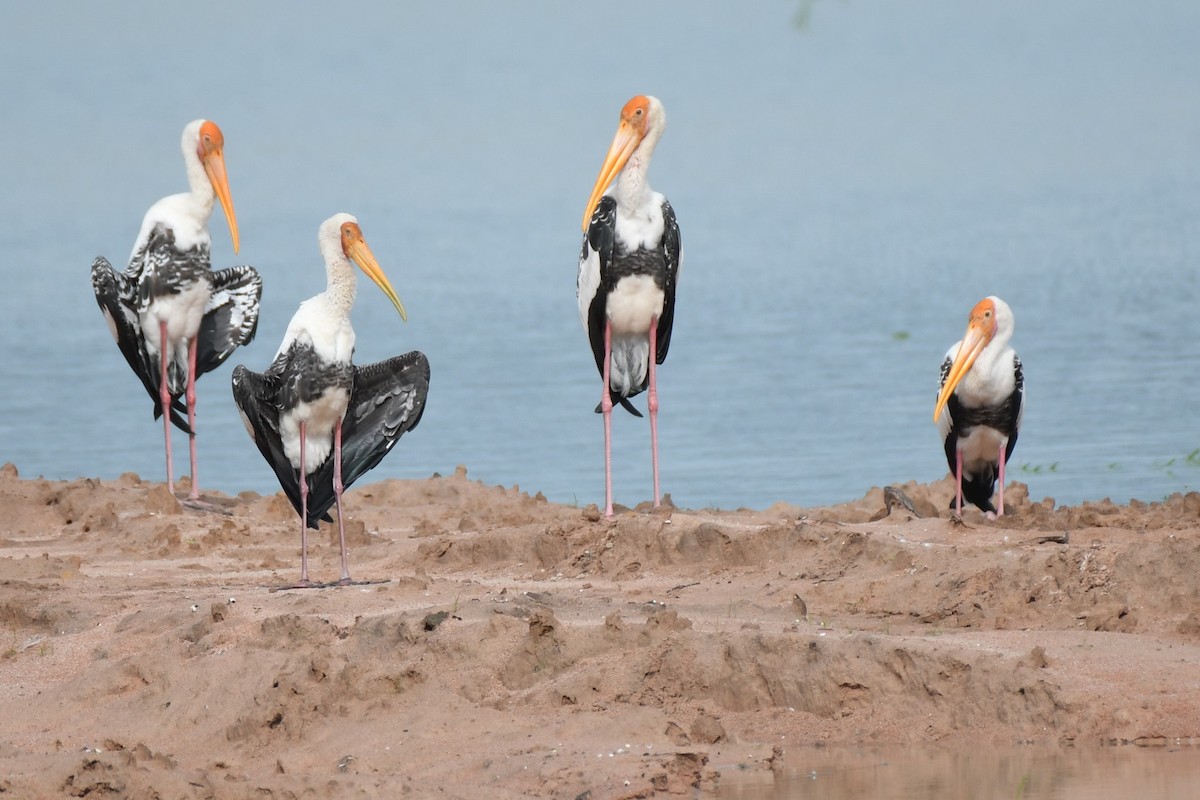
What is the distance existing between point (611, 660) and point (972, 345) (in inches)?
217

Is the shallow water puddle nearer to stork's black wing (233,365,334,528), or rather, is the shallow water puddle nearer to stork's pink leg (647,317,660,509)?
stork's black wing (233,365,334,528)

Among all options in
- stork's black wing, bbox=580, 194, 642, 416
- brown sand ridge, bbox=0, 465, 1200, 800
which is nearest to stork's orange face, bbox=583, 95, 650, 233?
stork's black wing, bbox=580, 194, 642, 416

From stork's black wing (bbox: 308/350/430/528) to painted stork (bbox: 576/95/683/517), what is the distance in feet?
4.43

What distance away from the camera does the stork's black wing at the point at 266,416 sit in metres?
10.2

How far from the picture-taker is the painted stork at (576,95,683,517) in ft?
38.2

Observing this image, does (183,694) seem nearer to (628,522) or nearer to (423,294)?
(628,522)

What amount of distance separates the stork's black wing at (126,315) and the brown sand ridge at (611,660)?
4.04 metres

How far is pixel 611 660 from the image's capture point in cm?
776

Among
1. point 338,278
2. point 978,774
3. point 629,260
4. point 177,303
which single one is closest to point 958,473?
point 629,260

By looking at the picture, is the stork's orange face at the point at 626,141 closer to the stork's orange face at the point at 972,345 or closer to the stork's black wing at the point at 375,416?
the stork's black wing at the point at 375,416

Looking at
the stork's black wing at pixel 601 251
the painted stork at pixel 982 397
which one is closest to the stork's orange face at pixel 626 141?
the stork's black wing at pixel 601 251

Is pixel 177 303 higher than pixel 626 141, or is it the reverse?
pixel 626 141

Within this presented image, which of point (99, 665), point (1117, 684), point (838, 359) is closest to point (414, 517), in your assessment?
point (99, 665)

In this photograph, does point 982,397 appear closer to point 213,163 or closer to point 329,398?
point 329,398
